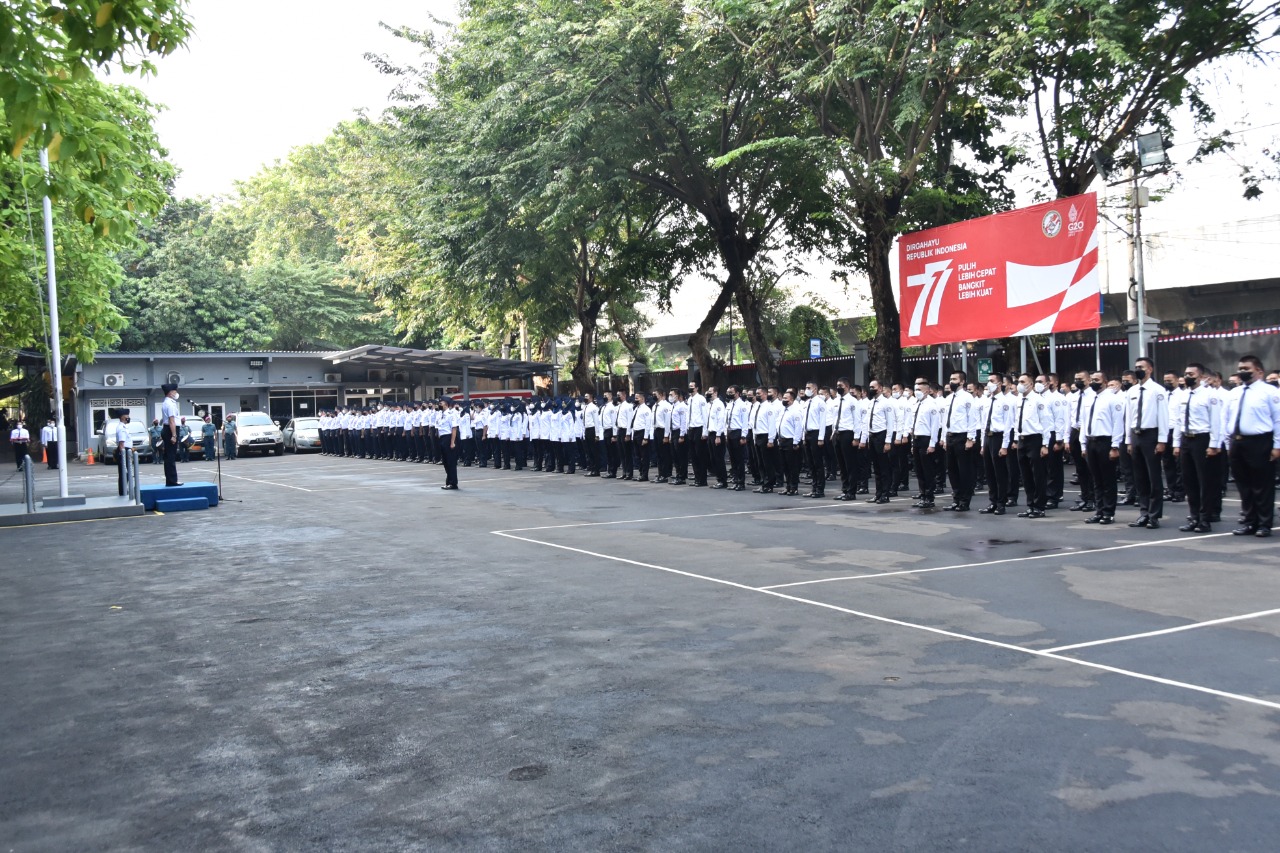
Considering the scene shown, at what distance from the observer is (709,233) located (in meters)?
28.7

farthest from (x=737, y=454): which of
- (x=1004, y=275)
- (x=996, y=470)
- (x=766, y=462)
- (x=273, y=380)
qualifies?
(x=273, y=380)

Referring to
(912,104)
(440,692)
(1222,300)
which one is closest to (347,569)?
(440,692)

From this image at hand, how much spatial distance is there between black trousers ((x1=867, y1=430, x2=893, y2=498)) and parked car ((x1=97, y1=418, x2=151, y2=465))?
2689cm

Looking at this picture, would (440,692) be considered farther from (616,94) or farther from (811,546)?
(616,94)

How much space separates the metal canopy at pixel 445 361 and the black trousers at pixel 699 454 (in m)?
15.2

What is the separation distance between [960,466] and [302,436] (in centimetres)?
3212

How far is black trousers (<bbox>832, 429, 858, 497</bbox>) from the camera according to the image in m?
17.4

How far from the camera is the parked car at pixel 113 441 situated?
35656 mm

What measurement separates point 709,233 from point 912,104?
36.7ft

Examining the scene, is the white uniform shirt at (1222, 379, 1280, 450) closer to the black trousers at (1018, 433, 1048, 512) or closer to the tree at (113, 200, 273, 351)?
the black trousers at (1018, 433, 1048, 512)

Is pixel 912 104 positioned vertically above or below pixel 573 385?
above

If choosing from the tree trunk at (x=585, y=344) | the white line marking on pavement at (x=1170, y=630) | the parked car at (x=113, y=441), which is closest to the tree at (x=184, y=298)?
the parked car at (x=113, y=441)

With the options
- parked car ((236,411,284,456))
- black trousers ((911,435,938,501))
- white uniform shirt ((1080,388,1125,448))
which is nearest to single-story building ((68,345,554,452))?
parked car ((236,411,284,456))

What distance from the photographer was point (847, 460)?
17.7 metres
